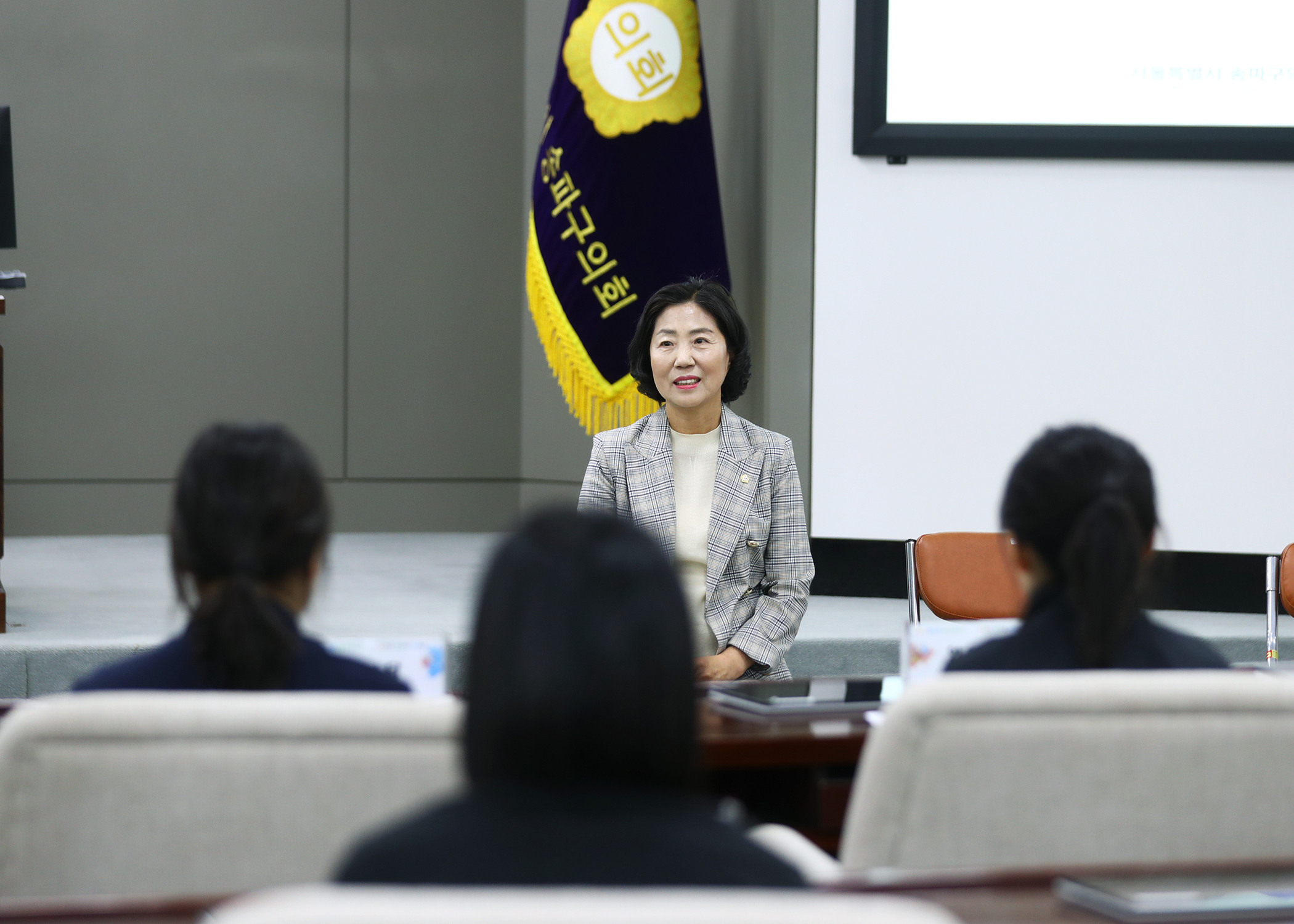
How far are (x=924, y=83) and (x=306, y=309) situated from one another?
3.35 meters

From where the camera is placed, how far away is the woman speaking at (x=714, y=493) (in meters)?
2.75

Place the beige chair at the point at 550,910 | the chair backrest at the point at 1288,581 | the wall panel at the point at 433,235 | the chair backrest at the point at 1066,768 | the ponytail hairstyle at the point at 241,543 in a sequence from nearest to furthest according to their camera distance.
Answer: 1. the beige chair at the point at 550,910
2. the chair backrest at the point at 1066,768
3. the ponytail hairstyle at the point at 241,543
4. the chair backrest at the point at 1288,581
5. the wall panel at the point at 433,235

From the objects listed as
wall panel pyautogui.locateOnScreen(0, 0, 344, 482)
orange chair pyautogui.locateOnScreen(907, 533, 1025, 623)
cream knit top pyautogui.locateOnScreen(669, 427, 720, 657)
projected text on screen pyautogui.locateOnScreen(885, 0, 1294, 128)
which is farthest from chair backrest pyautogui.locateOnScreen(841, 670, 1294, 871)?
wall panel pyautogui.locateOnScreen(0, 0, 344, 482)

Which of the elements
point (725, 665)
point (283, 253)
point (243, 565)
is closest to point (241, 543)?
point (243, 565)

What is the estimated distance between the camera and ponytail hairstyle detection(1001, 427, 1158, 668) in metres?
1.46

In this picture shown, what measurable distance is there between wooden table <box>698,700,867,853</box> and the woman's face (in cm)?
104

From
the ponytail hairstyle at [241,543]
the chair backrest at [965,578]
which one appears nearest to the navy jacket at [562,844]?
the ponytail hairstyle at [241,543]

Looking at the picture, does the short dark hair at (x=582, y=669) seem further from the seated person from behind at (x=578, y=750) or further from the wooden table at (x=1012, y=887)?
the wooden table at (x=1012, y=887)

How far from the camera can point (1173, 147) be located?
4.57 m

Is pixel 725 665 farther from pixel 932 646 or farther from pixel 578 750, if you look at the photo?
pixel 578 750

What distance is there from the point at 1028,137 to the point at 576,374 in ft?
5.63

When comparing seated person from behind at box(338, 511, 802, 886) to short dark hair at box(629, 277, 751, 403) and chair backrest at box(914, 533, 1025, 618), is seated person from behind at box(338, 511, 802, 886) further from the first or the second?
chair backrest at box(914, 533, 1025, 618)

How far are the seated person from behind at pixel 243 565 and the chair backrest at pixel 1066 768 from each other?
528 mm

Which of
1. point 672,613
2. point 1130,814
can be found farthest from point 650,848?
point 1130,814
